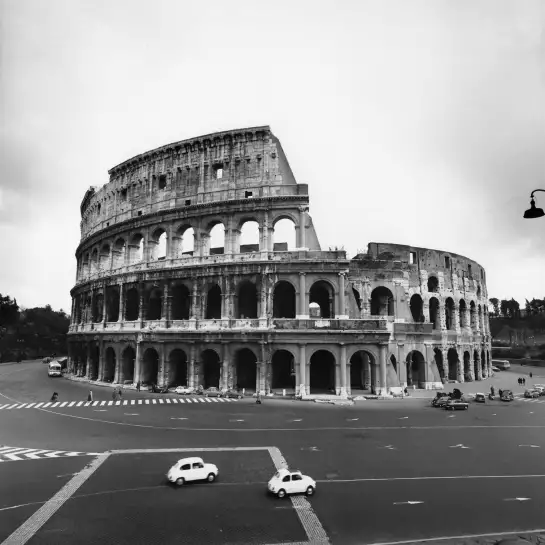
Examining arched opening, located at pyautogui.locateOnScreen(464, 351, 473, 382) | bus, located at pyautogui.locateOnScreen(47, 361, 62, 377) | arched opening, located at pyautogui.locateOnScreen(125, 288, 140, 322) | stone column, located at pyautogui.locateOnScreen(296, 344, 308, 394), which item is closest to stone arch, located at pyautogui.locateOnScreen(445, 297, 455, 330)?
arched opening, located at pyautogui.locateOnScreen(464, 351, 473, 382)

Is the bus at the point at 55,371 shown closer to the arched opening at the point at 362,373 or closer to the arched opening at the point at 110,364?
the arched opening at the point at 110,364

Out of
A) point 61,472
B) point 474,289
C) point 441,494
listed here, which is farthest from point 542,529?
point 474,289

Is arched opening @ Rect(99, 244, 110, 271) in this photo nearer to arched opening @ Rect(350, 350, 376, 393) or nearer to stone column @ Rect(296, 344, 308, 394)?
stone column @ Rect(296, 344, 308, 394)

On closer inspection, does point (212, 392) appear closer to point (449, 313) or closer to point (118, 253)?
point (118, 253)

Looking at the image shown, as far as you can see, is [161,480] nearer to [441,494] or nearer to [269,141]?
[441,494]

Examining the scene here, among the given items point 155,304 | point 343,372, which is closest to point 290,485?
point 343,372
